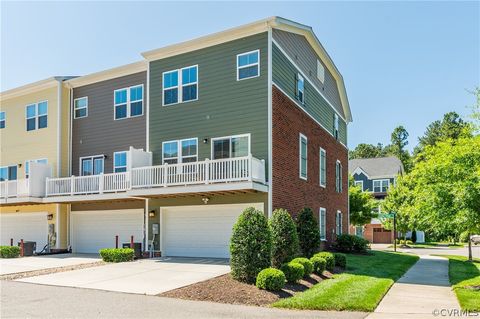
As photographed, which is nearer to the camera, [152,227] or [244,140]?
[244,140]

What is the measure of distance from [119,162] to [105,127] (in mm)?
2167

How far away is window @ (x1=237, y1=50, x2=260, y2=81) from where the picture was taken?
57.2 ft

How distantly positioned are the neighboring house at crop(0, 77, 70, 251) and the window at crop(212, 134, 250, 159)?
9596 mm

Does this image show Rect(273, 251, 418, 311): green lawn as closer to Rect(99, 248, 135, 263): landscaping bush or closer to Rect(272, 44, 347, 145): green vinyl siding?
Rect(272, 44, 347, 145): green vinyl siding

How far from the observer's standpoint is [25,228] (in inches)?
958

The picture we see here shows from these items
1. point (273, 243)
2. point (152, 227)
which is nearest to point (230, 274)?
point (273, 243)

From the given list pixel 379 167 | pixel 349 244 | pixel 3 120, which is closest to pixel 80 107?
pixel 3 120

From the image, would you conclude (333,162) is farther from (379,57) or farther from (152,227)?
(152,227)

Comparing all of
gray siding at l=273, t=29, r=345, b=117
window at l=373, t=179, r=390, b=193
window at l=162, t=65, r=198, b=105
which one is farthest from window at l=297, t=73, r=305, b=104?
window at l=373, t=179, r=390, b=193

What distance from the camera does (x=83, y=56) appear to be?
19.1 m

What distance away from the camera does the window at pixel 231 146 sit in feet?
56.9

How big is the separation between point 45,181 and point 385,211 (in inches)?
1138

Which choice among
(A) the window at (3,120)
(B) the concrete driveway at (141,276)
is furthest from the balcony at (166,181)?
(A) the window at (3,120)

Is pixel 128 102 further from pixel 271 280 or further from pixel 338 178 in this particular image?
pixel 338 178
